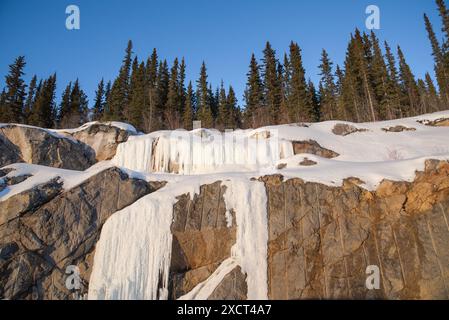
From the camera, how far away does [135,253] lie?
6426 mm

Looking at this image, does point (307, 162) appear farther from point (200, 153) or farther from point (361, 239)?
point (200, 153)

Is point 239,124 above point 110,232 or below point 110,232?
above

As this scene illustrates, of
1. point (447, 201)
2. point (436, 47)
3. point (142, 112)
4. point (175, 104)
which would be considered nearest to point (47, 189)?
point (447, 201)

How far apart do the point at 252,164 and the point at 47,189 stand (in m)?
8.16

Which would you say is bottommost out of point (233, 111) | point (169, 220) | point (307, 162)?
point (169, 220)

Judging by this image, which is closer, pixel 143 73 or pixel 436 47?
pixel 436 47

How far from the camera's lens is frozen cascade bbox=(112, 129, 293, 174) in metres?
12.5

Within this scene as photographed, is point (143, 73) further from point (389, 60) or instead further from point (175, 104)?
point (389, 60)

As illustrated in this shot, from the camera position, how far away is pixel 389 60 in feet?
103

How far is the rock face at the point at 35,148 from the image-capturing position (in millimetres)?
13664

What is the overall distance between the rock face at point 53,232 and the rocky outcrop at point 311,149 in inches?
316

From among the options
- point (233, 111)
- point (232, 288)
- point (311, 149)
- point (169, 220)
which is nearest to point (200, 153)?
point (311, 149)

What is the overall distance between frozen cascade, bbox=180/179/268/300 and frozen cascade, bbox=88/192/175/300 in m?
0.97

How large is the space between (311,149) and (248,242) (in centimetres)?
776
